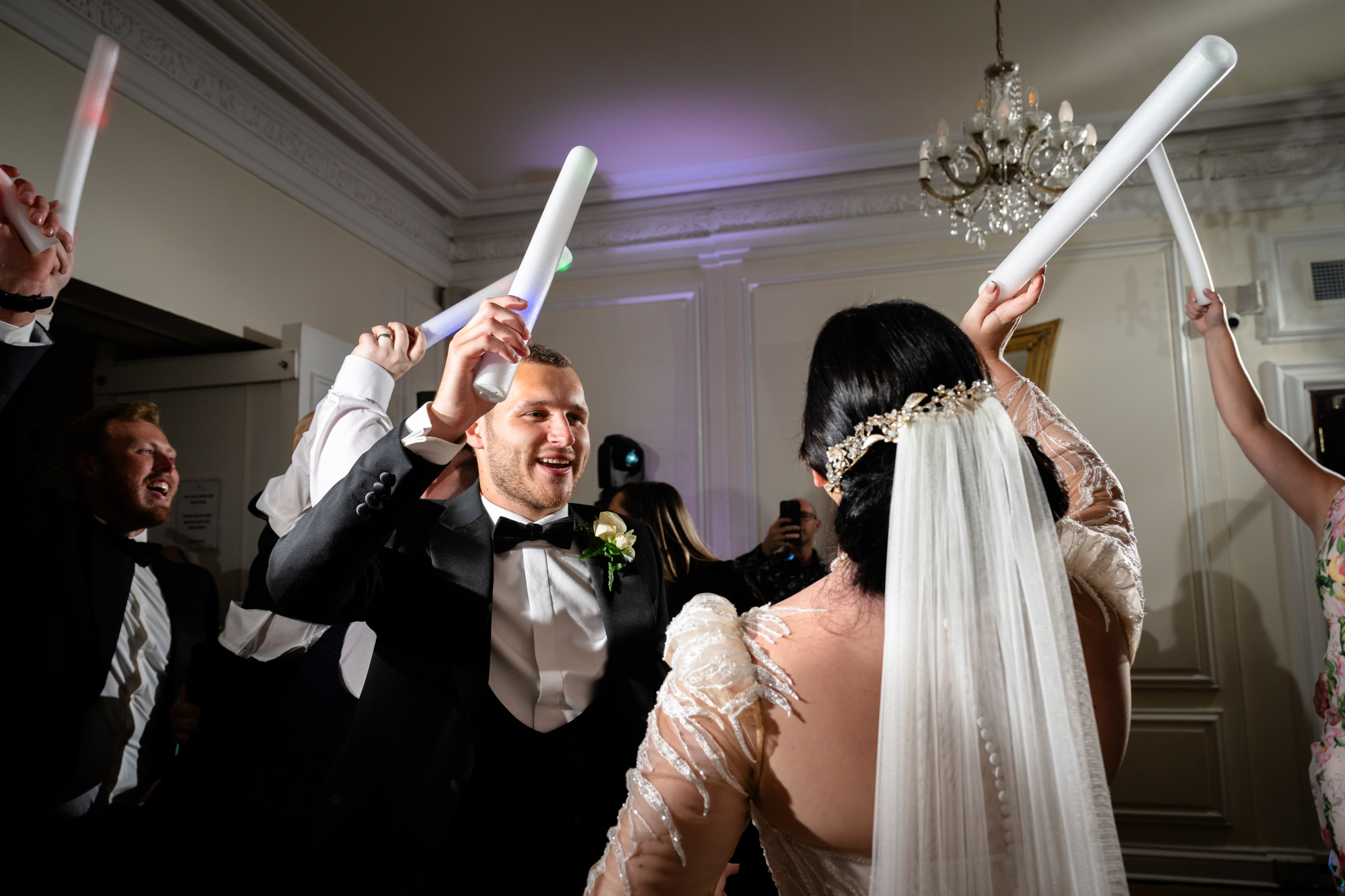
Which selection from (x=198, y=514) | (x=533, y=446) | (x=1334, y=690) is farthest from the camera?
(x=198, y=514)

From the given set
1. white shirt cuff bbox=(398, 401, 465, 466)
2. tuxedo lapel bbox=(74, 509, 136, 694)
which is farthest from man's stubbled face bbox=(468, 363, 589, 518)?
tuxedo lapel bbox=(74, 509, 136, 694)

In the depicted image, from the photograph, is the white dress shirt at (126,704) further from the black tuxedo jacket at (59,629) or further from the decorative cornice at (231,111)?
the decorative cornice at (231,111)

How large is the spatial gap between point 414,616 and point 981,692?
3.58 feet

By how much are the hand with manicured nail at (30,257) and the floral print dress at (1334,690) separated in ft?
8.24

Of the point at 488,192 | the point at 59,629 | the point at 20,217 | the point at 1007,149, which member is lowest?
the point at 59,629

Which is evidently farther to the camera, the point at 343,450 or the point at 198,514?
the point at 198,514

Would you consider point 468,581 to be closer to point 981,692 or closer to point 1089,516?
point 981,692

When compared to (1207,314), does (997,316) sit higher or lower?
lower

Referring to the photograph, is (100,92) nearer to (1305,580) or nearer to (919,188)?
(919,188)

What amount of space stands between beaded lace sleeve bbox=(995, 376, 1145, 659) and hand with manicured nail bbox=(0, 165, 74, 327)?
156cm

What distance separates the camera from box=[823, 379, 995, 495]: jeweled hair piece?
1.09m

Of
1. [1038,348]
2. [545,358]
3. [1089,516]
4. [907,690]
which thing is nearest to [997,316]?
[1089,516]

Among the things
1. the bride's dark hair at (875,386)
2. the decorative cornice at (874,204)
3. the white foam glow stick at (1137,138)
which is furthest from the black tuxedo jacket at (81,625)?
the decorative cornice at (874,204)

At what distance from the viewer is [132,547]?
254cm
